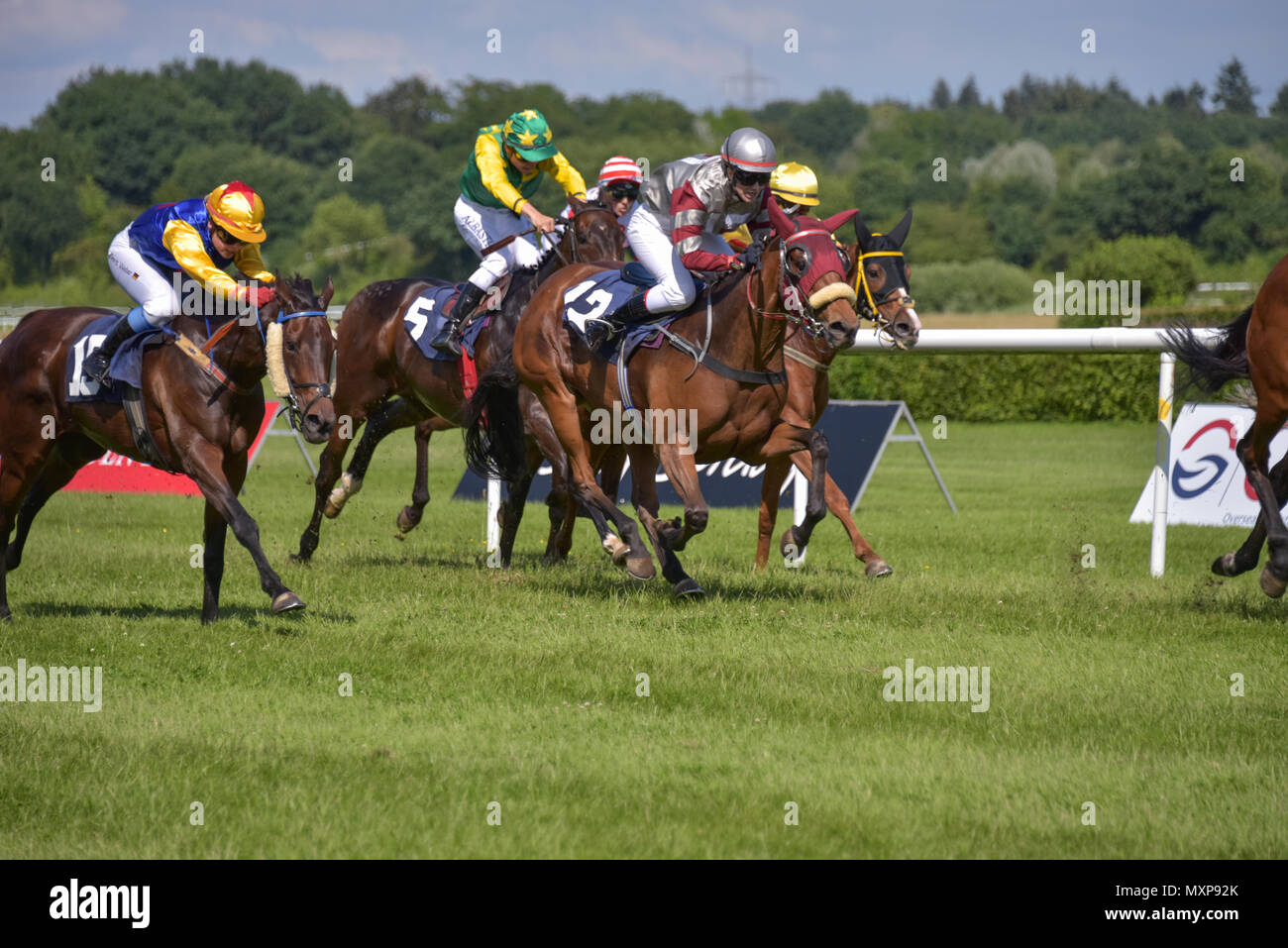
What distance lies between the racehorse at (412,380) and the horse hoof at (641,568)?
1.41m

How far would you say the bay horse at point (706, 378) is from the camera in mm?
6738

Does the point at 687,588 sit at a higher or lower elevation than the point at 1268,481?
lower

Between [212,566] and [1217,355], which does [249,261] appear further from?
[1217,355]

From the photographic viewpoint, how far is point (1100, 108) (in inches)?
5017

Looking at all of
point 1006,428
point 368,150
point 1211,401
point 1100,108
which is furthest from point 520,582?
point 1100,108

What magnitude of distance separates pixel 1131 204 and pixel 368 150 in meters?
43.5

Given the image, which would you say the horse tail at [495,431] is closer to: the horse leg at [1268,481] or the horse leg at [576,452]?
the horse leg at [576,452]

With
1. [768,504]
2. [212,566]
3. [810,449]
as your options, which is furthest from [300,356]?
[768,504]

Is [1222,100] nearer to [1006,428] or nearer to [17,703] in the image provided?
[1006,428]

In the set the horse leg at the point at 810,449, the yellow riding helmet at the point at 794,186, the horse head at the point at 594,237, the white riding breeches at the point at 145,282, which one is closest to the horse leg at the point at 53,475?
the white riding breeches at the point at 145,282

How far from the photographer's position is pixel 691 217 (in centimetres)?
733

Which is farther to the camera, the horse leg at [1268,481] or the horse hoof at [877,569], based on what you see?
the horse hoof at [877,569]

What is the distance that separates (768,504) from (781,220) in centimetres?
289
